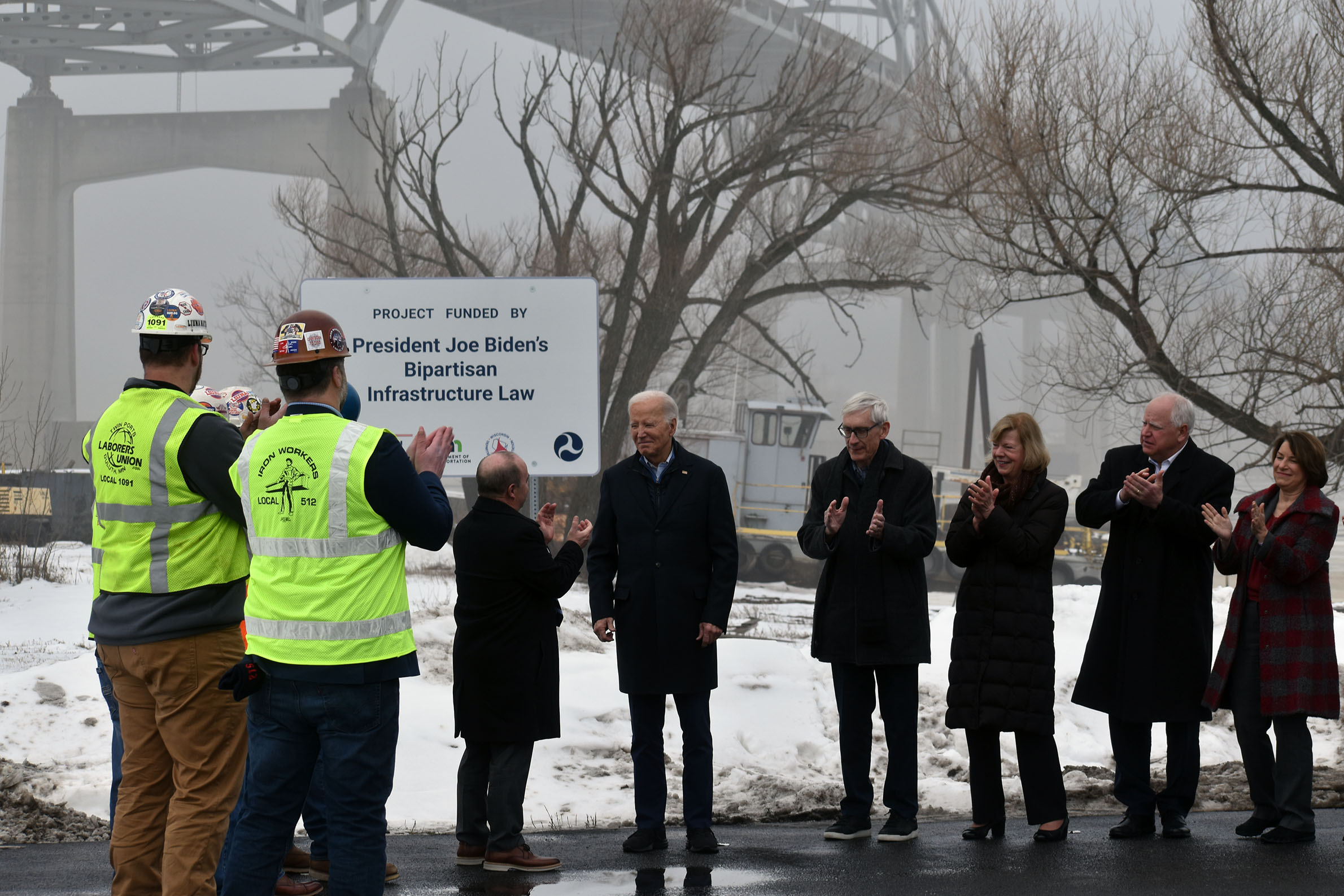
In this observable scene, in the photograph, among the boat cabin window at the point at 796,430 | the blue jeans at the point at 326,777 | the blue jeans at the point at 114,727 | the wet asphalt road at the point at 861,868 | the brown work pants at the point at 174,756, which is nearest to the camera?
the blue jeans at the point at 326,777

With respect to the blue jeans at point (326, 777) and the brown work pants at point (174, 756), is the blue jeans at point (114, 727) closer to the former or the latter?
the brown work pants at point (174, 756)

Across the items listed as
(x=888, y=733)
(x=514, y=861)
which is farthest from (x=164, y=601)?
(x=888, y=733)

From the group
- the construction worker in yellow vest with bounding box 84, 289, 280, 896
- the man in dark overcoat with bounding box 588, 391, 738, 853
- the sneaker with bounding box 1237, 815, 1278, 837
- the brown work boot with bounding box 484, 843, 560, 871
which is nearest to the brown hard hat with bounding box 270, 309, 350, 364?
the construction worker in yellow vest with bounding box 84, 289, 280, 896

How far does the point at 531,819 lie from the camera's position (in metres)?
5.90

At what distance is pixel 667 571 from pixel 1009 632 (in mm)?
1448

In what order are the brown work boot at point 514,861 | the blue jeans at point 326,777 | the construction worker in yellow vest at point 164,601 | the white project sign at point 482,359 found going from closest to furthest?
the blue jeans at point 326,777 → the construction worker in yellow vest at point 164,601 → the brown work boot at point 514,861 → the white project sign at point 482,359

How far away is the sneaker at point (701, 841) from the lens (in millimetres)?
5105

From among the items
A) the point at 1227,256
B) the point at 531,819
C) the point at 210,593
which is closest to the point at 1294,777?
the point at 531,819

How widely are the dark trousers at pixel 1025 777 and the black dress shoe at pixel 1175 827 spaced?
0.44 m

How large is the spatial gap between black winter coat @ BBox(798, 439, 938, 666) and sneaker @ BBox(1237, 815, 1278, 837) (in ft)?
4.91

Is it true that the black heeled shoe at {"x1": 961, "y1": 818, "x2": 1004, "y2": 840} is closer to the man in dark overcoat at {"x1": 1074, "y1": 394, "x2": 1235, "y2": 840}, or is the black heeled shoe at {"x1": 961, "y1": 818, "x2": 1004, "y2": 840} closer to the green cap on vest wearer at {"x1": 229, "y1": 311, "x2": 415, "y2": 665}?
the man in dark overcoat at {"x1": 1074, "y1": 394, "x2": 1235, "y2": 840}

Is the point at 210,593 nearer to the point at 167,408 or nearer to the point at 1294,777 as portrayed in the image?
the point at 167,408

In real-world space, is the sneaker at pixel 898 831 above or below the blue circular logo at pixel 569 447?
below

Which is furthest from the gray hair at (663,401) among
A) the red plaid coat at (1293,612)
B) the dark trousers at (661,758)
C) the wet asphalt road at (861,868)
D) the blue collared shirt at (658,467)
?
the red plaid coat at (1293,612)
